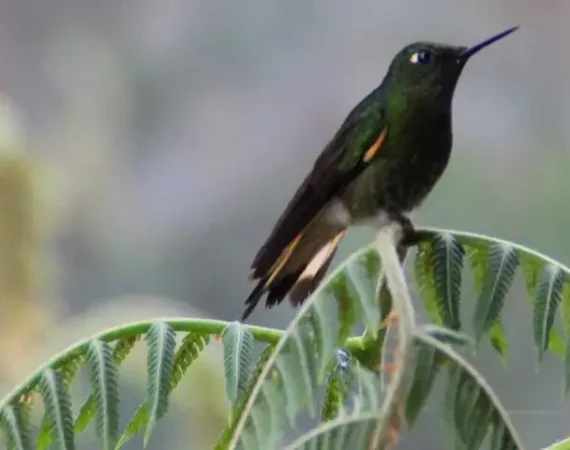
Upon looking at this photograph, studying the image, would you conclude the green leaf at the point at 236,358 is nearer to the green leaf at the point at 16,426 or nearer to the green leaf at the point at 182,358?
the green leaf at the point at 182,358

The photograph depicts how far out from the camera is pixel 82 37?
1176 mm

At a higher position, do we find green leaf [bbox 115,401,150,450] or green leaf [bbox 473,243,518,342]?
green leaf [bbox 473,243,518,342]

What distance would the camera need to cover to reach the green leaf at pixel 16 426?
575mm

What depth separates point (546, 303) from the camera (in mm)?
598

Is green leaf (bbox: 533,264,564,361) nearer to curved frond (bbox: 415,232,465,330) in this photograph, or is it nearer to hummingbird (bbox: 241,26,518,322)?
curved frond (bbox: 415,232,465,330)

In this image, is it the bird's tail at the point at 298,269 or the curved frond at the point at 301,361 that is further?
the bird's tail at the point at 298,269

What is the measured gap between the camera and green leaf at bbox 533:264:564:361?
60 cm

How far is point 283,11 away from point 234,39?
87 millimetres

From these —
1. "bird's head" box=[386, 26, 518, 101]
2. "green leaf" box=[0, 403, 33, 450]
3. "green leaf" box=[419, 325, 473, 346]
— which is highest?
"bird's head" box=[386, 26, 518, 101]

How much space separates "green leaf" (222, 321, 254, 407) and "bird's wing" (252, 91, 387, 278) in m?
0.17

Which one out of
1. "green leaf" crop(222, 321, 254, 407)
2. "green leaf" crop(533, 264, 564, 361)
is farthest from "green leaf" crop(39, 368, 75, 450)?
"green leaf" crop(533, 264, 564, 361)

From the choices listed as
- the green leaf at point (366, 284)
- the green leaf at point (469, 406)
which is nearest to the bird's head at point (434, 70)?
the green leaf at point (366, 284)

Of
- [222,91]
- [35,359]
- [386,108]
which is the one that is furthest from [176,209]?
[386,108]

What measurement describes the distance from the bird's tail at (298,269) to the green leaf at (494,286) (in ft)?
0.72
